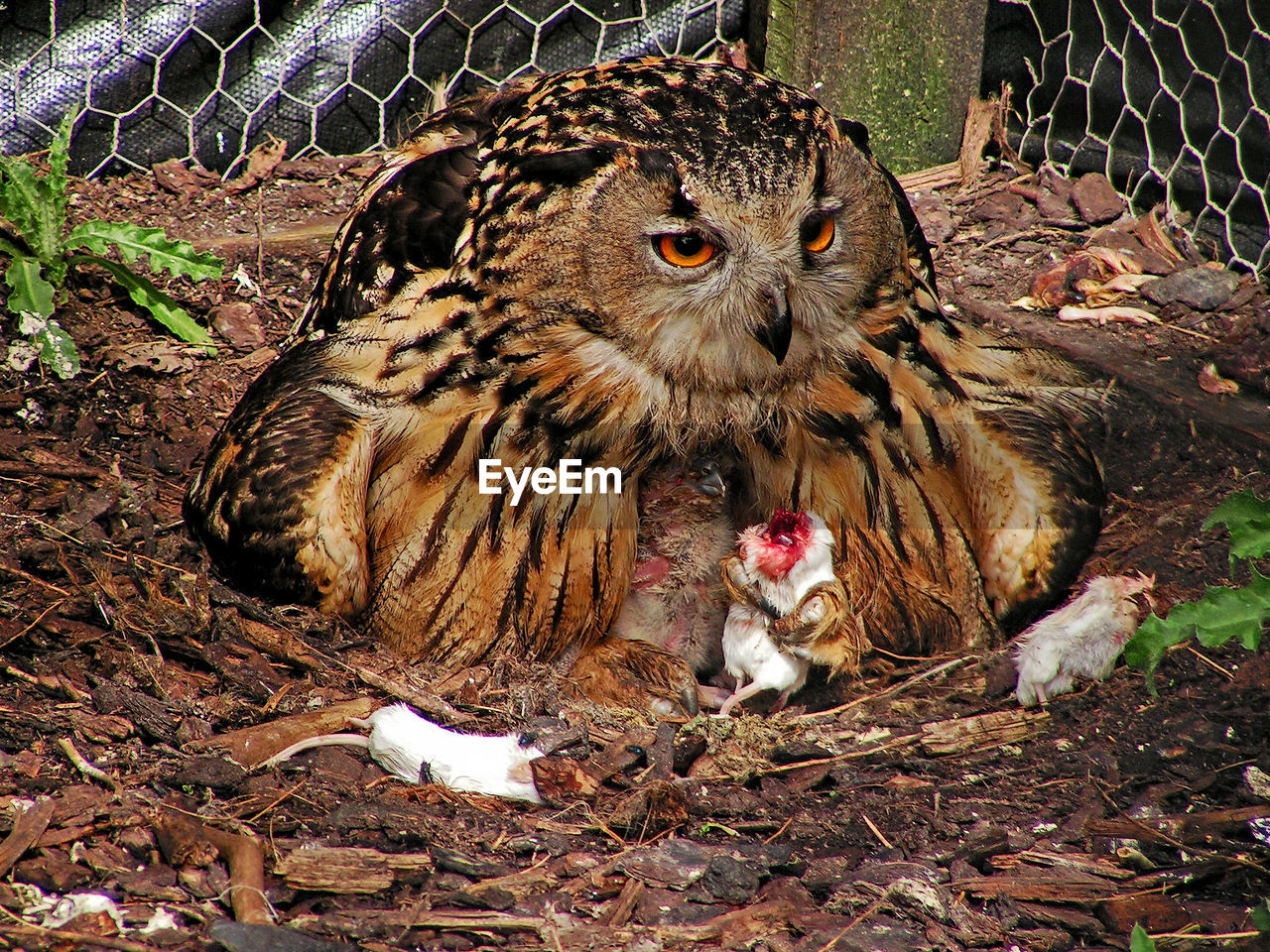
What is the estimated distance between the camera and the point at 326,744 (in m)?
2.29

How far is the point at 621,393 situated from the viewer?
2.51 m

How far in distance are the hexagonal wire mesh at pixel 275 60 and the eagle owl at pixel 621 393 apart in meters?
1.45

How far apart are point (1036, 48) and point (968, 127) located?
0.38m

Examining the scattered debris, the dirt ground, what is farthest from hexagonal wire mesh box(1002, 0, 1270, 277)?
the dirt ground

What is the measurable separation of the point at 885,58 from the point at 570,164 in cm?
234

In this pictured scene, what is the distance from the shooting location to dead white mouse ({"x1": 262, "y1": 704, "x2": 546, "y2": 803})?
2244 millimetres

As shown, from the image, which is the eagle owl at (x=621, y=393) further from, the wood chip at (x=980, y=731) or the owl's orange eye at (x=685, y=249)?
the wood chip at (x=980, y=731)

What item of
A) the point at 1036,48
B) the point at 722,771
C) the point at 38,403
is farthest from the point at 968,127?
the point at 38,403

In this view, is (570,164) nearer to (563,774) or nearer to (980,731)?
(563,774)

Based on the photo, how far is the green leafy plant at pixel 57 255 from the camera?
3215mm

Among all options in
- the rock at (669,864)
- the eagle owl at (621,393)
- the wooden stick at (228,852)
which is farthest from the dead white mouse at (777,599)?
the wooden stick at (228,852)

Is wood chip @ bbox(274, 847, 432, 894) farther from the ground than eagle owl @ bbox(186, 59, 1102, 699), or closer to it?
closer to it

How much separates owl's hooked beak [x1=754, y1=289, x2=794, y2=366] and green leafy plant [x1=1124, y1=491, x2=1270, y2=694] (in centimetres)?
86

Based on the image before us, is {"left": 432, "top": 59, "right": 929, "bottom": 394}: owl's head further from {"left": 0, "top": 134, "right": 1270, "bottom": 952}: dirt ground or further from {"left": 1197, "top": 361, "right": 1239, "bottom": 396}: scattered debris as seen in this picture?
{"left": 1197, "top": 361, "right": 1239, "bottom": 396}: scattered debris
